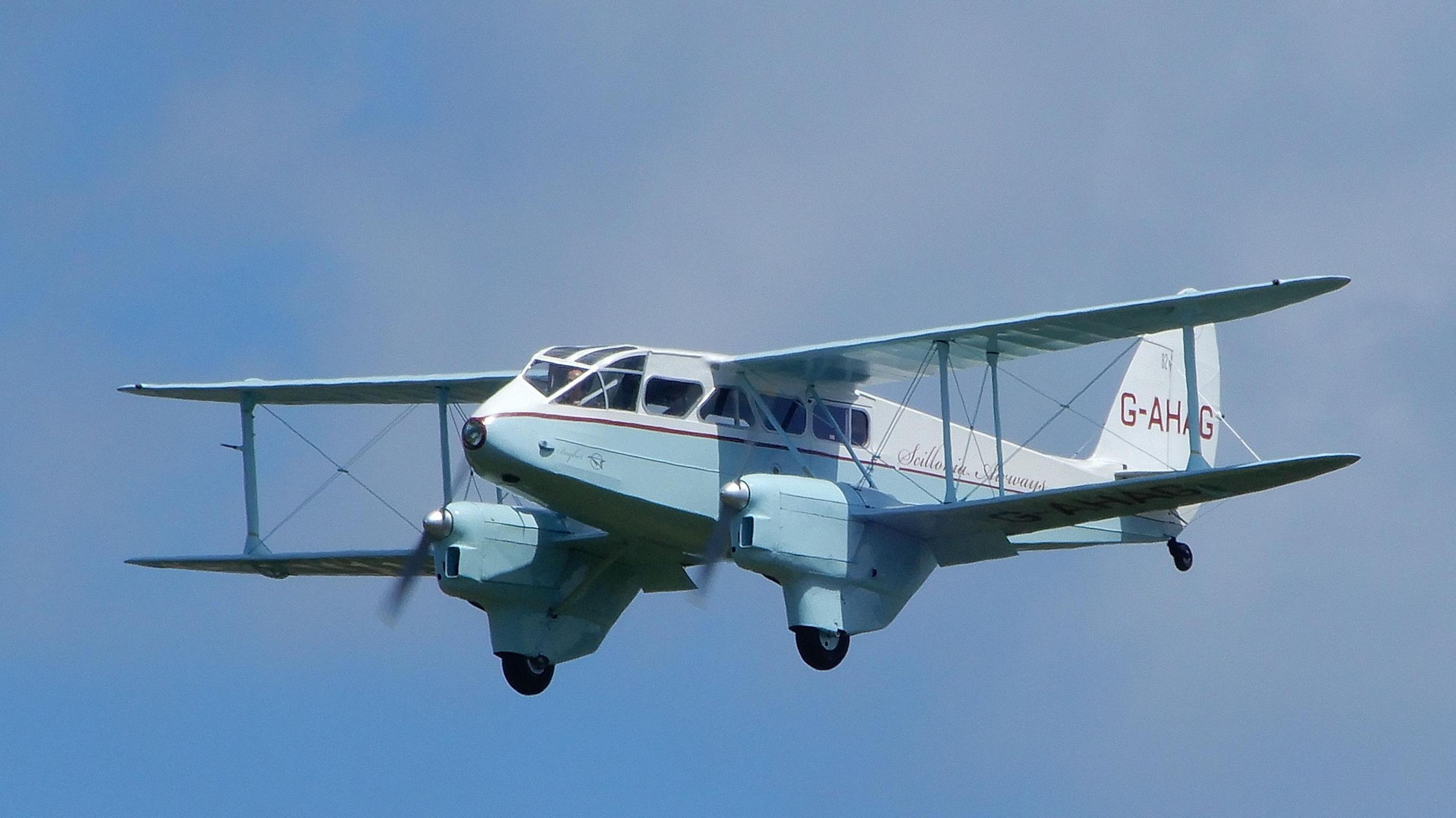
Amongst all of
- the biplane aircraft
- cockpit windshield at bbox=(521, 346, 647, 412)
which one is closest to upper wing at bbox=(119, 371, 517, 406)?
the biplane aircraft

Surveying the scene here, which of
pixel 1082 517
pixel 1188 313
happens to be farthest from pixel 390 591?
pixel 1188 313

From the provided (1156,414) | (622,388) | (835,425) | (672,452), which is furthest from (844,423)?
(1156,414)

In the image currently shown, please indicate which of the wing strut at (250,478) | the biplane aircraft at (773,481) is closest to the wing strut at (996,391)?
the biplane aircraft at (773,481)

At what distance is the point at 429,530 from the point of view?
3170 cm

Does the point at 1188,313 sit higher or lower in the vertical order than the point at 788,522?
higher

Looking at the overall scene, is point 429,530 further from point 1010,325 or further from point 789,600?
point 1010,325

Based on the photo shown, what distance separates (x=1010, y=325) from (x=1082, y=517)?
283cm

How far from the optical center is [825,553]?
96.2 feet

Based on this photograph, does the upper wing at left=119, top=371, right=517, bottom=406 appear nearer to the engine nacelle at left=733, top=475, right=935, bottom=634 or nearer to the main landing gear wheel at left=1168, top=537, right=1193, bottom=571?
the engine nacelle at left=733, top=475, right=935, bottom=634

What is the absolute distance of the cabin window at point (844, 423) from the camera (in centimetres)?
3114

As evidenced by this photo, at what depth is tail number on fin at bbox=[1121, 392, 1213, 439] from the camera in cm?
3703

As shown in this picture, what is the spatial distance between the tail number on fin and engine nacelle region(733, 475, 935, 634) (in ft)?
25.6

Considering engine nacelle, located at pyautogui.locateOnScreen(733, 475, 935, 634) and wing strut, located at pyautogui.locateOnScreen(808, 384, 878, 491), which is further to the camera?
wing strut, located at pyautogui.locateOnScreen(808, 384, 878, 491)

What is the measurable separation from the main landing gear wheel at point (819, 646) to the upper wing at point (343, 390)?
700 centimetres
